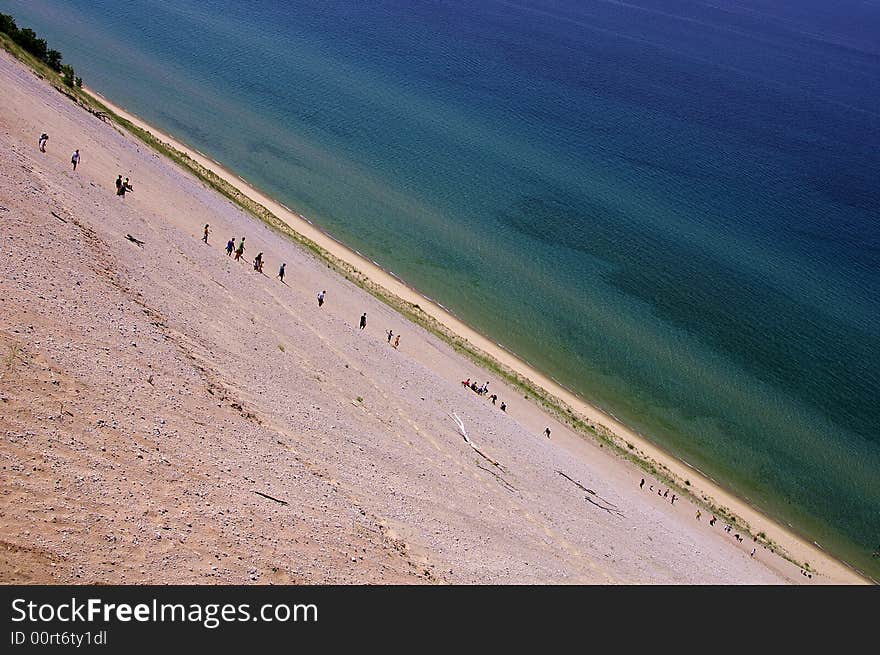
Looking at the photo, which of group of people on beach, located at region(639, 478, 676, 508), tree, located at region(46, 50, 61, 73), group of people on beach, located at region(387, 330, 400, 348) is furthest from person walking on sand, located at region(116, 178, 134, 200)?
group of people on beach, located at region(639, 478, 676, 508)

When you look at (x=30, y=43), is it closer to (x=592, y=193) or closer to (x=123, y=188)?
(x=123, y=188)

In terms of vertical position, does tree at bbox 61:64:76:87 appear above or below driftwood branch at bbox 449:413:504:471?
above

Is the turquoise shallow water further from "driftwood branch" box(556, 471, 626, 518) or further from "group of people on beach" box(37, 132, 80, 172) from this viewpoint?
"group of people on beach" box(37, 132, 80, 172)

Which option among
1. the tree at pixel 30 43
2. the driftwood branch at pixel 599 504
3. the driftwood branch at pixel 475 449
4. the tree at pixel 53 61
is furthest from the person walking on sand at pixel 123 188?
the tree at pixel 53 61

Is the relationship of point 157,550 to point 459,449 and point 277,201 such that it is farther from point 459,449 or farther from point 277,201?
point 277,201

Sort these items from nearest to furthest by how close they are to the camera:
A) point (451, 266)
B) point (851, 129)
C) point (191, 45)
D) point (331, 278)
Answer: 1. point (331, 278)
2. point (451, 266)
3. point (191, 45)
4. point (851, 129)

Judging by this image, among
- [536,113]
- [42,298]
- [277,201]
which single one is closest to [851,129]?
[536,113]

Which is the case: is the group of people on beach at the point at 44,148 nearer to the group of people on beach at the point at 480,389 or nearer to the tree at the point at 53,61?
the group of people on beach at the point at 480,389
